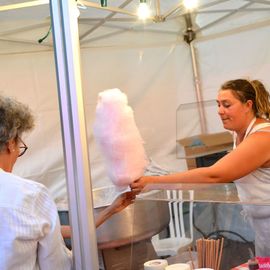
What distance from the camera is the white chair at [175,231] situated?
98cm

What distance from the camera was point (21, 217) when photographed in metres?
0.79

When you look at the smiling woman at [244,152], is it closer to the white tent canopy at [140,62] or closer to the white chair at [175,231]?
the white chair at [175,231]

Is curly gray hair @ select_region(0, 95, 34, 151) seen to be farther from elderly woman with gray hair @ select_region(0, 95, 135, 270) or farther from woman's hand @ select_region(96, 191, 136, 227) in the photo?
woman's hand @ select_region(96, 191, 136, 227)

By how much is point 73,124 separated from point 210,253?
43 centimetres

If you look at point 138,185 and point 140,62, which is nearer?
point 138,185

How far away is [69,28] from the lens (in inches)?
31.2

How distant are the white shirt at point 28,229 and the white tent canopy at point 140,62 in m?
0.95

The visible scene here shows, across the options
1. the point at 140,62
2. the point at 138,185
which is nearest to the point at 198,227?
the point at 138,185

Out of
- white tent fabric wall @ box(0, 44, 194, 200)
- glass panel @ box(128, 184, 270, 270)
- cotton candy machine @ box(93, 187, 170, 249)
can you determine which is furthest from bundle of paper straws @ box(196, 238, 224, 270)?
white tent fabric wall @ box(0, 44, 194, 200)

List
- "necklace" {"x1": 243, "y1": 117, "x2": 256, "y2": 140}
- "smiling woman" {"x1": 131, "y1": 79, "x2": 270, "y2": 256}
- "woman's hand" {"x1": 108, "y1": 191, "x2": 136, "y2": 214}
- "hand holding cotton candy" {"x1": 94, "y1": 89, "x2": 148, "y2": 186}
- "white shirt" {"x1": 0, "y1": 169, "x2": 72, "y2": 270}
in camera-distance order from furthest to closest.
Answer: "necklace" {"x1": 243, "y1": 117, "x2": 256, "y2": 140} < "smiling woman" {"x1": 131, "y1": 79, "x2": 270, "y2": 256} < "woman's hand" {"x1": 108, "y1": 191, "x2": 136, "y2": 214} < "hand holding cotton candy" {"x1": 94, "y1": 89, "x2": 148, "y2": 186} < "white shirt" {"x1": 0, "y1": 169, "x2": 72, "y2": 270}

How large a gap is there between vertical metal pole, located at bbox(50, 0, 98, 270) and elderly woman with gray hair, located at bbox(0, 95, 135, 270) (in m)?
0.06

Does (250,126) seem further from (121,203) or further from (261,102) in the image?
(121,203)

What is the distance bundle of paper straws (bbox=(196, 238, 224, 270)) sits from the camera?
34.8 inches

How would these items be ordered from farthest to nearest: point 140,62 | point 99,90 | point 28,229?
point 140,62 < point 99,90 < point 28,229
